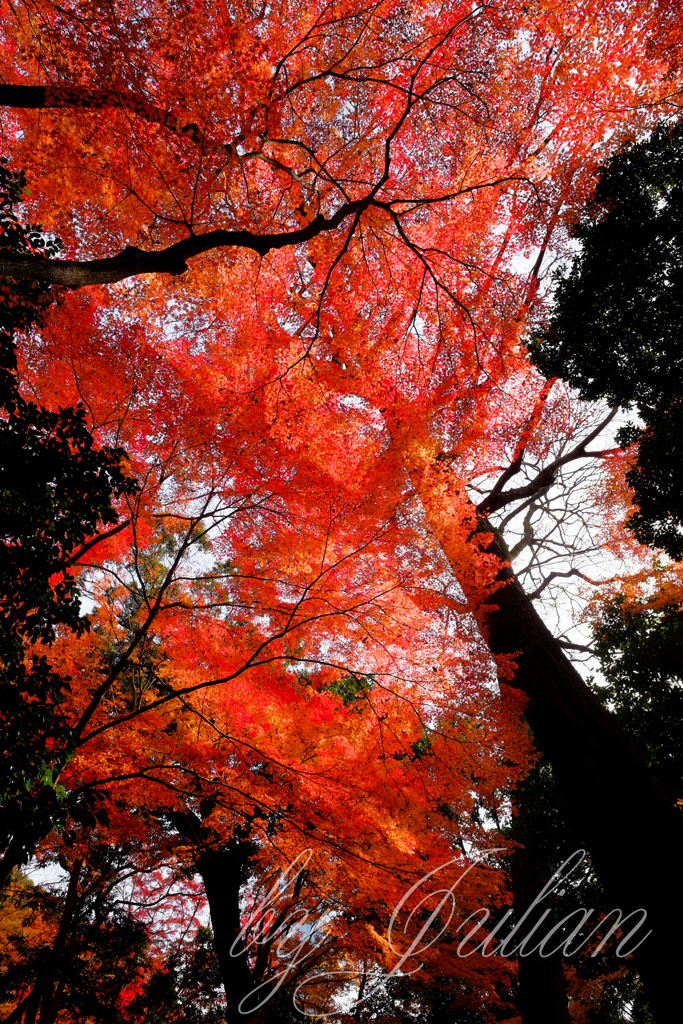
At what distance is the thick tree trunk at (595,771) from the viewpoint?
432 centimetres

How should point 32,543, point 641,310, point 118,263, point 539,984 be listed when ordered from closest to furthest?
point 32,543
point 118,263
point 641,310
point 539,984

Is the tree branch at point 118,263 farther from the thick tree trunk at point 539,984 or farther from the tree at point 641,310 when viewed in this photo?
the thick tree trunk at point 539,984

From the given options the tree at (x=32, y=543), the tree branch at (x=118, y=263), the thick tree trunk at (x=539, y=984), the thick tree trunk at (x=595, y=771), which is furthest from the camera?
the thick tree trunk at (x=539, y=984)

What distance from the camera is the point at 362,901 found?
7.36 meters

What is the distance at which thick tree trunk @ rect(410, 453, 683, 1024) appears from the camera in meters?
4.32

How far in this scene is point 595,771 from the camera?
18.1 feet

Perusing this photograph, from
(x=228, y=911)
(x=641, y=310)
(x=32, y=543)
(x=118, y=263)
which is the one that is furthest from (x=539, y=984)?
(x=118, y=263)

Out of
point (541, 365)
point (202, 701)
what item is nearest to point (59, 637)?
point (202, 701)

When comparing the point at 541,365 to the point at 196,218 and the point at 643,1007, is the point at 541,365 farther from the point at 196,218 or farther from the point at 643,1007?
the point at 643,1007

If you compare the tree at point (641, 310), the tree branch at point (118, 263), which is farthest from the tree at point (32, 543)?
the tree at point (641, 310)

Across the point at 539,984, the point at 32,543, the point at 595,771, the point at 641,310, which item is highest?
the point at 641,310

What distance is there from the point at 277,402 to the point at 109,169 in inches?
158

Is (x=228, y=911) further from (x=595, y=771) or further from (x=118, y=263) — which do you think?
(x=118, y=263)

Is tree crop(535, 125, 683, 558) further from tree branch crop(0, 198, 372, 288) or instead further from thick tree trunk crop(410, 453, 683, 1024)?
tree branch crop(0, 198, 372, 288)
